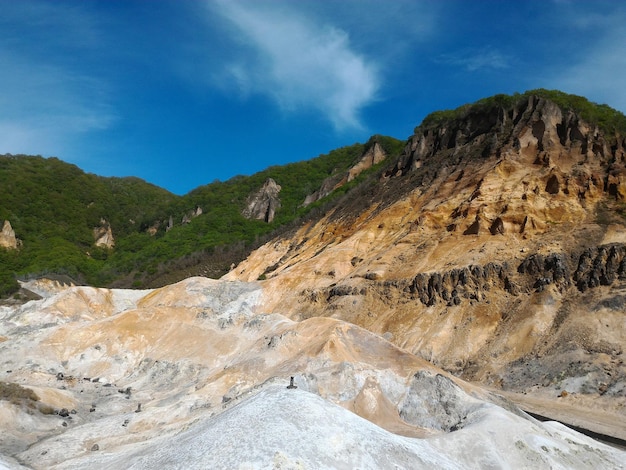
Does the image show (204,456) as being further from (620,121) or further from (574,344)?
(620,121)

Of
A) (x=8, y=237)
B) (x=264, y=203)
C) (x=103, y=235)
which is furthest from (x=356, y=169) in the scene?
(x=8, y=237)

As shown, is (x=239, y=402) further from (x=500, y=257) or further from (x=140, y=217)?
(x=140, y=217)

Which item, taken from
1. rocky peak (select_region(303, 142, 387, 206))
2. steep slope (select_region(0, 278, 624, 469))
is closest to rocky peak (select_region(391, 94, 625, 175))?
steep slope (select_region(0, 278, 624, 469))

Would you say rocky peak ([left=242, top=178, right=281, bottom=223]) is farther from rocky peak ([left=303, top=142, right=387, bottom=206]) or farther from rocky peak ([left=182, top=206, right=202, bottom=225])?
rocky peak ([left=182, top=206, right=202, bottom=225])

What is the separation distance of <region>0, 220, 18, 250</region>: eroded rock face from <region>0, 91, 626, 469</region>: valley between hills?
1581 inches

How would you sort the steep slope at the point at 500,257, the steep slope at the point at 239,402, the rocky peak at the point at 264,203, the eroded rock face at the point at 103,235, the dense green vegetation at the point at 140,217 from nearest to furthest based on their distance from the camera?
the steep slope at the point at 239,402
the steep slope at the point at 500,257
the dense green vegetation at the point at 140,217
the rocky peak at the point at 264,203
the eroded rock face at the point at 103,235

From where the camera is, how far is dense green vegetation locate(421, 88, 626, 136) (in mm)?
42562

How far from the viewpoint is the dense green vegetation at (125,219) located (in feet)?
252

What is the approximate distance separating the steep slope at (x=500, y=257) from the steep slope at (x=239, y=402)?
22.5 ft

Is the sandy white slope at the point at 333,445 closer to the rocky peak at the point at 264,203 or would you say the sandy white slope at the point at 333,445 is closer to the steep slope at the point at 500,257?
the steep slope at the point at 500,257

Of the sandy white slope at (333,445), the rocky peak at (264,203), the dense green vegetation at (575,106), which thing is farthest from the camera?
the rocky peak at (264,203)

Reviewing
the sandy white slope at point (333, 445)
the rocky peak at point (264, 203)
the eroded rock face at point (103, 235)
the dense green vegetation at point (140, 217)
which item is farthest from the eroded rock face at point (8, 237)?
the sandy white slope at point (333, 445)

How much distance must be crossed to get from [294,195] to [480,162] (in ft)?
179

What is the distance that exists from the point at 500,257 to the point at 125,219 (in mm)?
90937
